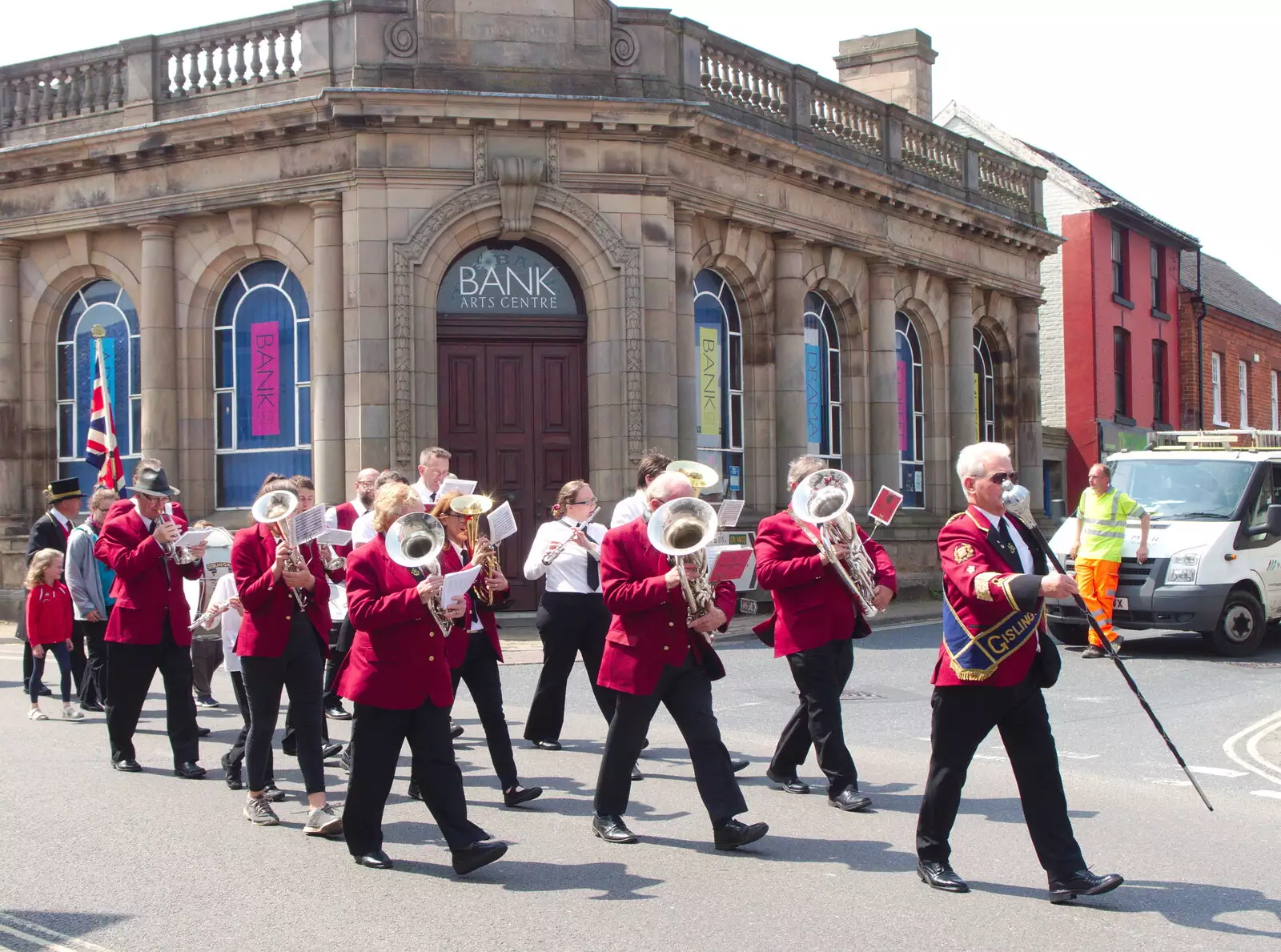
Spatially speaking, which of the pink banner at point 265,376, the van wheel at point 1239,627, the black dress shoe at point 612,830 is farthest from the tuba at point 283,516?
the pink banner at point 265,376

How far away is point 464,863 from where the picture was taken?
21.5ft

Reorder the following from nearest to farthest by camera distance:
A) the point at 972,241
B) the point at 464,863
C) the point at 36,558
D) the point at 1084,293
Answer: the point at 464,863
the point at 36,558
the point at 972,241
the point at 1084,293

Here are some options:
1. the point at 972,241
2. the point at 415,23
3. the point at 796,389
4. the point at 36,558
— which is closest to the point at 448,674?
the point at 36,558

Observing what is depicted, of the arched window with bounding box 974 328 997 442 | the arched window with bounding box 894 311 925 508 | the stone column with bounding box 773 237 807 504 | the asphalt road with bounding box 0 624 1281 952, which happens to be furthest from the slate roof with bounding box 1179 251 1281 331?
the asphalt road with bounding box 0 624 1281 952

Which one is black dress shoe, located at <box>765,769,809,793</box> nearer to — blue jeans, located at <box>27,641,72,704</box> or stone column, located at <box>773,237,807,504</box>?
blue jeans, located at <box>27,641,72,704</box>

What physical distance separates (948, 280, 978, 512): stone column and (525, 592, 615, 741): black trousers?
17076mm

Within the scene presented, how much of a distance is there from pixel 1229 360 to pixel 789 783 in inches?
1410

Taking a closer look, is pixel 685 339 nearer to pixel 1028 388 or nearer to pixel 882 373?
pixel 882 373

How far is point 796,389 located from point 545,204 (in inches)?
210

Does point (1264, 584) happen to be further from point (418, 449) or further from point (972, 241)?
point (972, 241)

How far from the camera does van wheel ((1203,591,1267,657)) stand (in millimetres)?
15234

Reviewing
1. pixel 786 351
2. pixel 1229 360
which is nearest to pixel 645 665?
pixel 786 351

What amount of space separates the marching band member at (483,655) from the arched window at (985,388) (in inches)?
795

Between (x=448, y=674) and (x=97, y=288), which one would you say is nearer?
(x=448, y=674)
